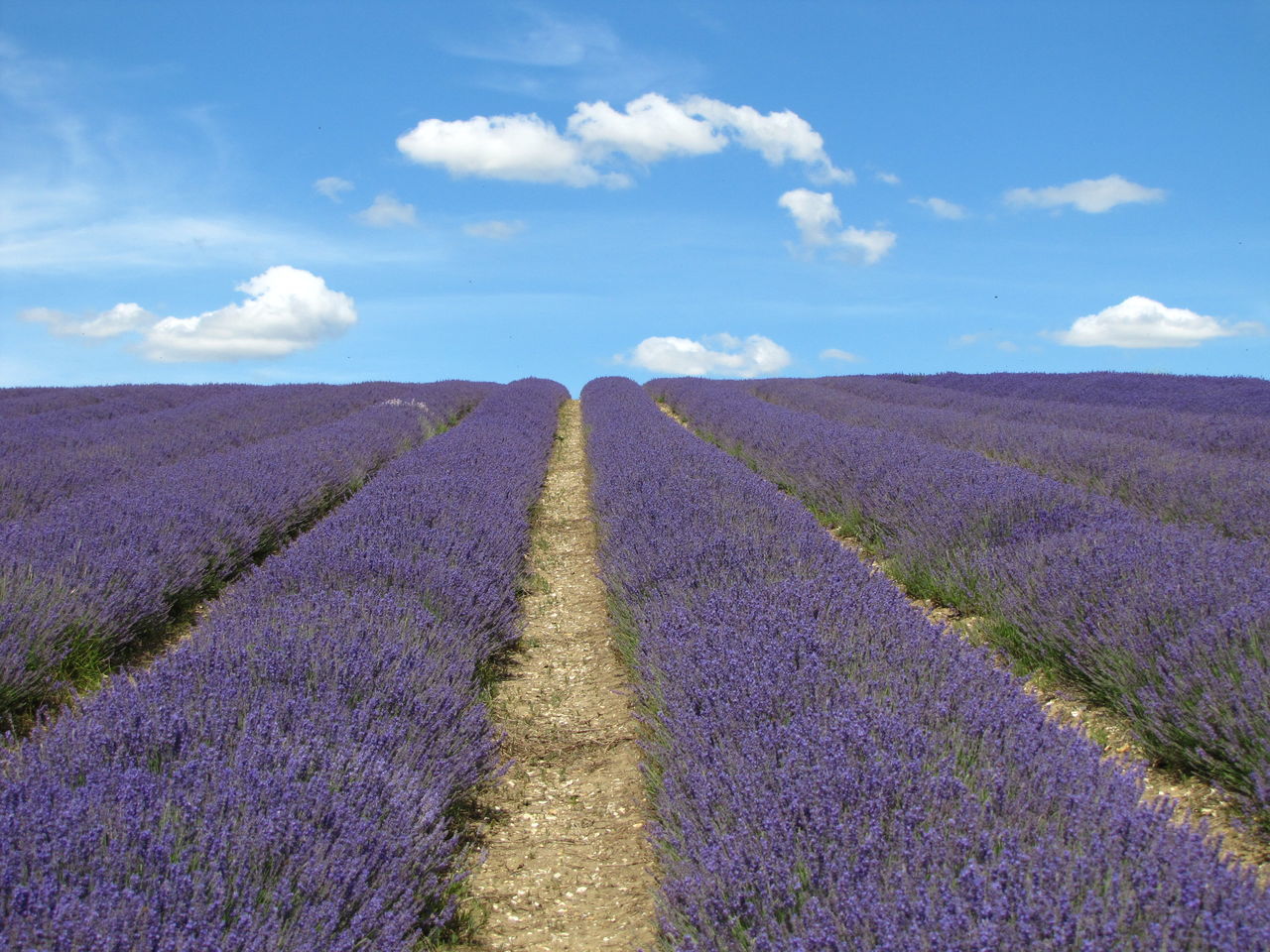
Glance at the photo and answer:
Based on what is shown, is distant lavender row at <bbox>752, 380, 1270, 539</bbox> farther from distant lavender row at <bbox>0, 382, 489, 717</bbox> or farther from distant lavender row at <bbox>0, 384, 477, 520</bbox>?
distant lavender row at <bbox>0, 384, 477, 520</bbox>

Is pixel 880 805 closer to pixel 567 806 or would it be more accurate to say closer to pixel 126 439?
pixel 567 806

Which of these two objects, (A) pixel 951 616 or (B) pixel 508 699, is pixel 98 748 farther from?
(A) pixel 951 616

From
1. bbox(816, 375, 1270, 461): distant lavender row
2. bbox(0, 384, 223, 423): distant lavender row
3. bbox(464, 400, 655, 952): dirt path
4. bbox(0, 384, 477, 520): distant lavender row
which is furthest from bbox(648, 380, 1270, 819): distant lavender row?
bbox(0, 384, 223, 423): distant lavender row

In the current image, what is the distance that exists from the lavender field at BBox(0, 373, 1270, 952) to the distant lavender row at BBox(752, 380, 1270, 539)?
47 mm

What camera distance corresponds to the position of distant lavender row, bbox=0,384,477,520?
6.45 metres

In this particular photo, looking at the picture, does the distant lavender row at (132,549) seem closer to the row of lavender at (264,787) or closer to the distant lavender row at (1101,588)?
the row of lavender at (264,787)

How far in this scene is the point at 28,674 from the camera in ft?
10.9

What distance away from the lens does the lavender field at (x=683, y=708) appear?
1573 millimetres

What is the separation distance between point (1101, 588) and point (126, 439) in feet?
29.1

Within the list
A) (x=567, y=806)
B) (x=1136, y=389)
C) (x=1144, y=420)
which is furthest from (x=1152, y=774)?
(x=1136, y=389)

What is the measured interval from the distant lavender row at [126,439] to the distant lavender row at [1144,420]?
925 centimetres

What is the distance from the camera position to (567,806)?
9.70ft

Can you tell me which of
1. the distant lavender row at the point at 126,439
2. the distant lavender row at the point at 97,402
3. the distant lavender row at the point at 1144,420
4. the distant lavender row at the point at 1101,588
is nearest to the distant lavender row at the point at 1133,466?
the distant lavender row at the point at 1144,420

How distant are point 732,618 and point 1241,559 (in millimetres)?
2237
